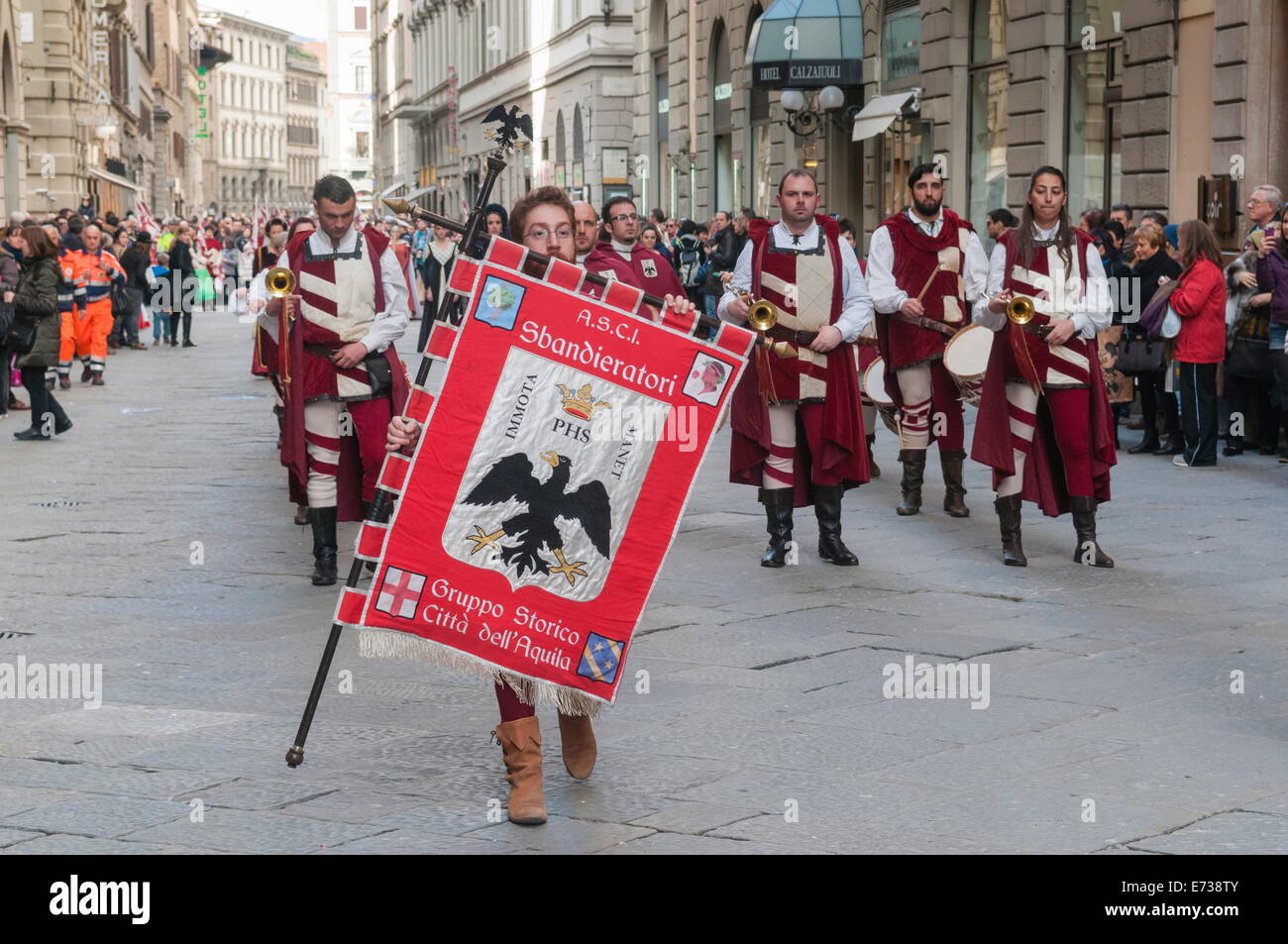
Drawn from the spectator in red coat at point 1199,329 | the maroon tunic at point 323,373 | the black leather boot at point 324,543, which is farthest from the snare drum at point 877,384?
the black leather boot at point 324,543

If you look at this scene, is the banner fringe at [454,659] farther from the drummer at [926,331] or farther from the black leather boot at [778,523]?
the drummer at [926,331]

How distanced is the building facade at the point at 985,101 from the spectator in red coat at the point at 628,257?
260 inches

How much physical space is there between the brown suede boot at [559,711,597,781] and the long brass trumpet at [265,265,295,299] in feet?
10.6

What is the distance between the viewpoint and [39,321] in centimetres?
1516

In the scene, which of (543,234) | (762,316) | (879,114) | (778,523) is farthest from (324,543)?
(879,114)

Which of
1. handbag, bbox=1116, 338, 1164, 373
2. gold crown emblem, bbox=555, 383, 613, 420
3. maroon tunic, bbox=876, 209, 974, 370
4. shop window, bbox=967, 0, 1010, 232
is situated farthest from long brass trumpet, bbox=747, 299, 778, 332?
shop window, bbox=967, 0, 1010, 232

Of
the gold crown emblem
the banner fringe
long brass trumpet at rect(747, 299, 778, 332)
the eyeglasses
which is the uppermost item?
the eyeglasses

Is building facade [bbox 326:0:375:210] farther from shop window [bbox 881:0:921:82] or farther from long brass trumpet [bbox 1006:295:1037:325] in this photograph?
long brass trumpet [bbox 1006:295:1037:325]

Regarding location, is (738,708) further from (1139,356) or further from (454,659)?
(1139,356)

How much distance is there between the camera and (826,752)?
566 cm

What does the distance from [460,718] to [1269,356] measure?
318 inches

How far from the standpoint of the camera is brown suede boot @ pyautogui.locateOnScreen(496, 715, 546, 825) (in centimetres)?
496

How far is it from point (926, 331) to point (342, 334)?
362 cm
